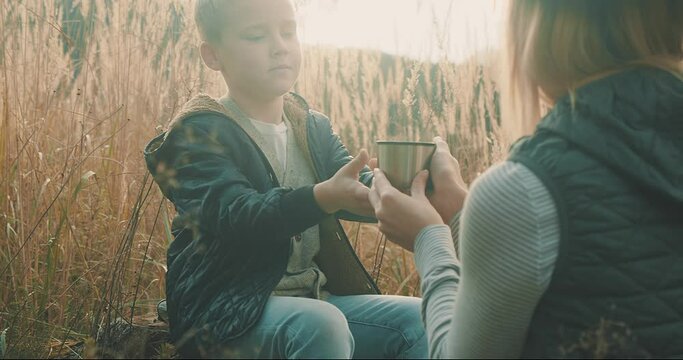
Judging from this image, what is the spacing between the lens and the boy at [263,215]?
185 centimetres

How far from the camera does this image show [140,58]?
11.6 feet

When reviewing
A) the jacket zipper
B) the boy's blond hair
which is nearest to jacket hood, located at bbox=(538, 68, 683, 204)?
the jacket zipper

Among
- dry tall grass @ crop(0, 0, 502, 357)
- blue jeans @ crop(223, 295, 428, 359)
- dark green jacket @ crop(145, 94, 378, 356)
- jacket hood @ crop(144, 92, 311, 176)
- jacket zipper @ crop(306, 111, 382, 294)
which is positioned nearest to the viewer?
blue jeans @ crop(223, 295, 428, 359)

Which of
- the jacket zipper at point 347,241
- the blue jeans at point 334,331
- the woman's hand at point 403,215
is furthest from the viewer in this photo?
the jacket zipper at point 347,241

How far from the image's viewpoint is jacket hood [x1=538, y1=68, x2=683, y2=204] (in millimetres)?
1181

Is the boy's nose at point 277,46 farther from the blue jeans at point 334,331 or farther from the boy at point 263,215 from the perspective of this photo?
the blue jeans at point 334,331

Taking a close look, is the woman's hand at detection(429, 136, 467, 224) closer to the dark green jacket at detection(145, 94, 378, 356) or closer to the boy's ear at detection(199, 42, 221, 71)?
the dark green jacket at detection(145, 94, 378, 356)

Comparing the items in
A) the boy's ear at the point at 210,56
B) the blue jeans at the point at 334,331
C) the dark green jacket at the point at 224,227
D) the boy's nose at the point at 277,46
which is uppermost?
the boy's nose at the point at 277,46

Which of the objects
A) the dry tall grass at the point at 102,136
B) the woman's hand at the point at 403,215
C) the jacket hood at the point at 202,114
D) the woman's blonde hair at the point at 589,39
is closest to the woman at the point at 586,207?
the woman's blonde hair at the point at 589,39

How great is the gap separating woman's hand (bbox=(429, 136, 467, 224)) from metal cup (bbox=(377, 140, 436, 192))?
6 centimetres

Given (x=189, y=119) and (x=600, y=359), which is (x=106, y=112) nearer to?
(x=189, y=119)

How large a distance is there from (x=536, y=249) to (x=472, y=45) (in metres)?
2.84

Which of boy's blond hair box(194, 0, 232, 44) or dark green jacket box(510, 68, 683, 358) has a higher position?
boy's blond hair box(194, 0, 232, 44)

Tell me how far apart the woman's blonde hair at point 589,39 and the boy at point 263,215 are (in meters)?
0.55
